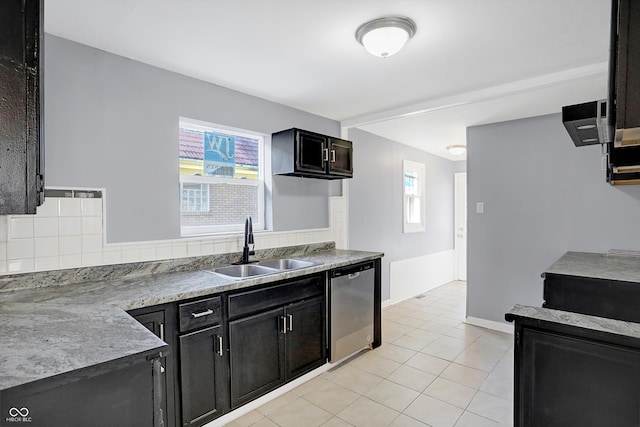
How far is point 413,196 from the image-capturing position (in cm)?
530

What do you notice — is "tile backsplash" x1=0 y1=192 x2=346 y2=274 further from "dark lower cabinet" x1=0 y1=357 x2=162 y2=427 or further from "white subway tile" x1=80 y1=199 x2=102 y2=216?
"dark lower cabinet" x1=0 y1=357 x2=162 y2=427

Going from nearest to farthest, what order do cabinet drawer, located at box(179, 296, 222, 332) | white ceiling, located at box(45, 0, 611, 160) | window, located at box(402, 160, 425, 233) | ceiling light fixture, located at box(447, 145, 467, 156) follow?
white ceiling, located at box(45, 0, 611, 160) → cabinet drawer, located at box(179, 296, 222, 332) → ceiling light fixture, located at box(447, 145, 467, 156) → window, located at box(402, 160, 425, 233)

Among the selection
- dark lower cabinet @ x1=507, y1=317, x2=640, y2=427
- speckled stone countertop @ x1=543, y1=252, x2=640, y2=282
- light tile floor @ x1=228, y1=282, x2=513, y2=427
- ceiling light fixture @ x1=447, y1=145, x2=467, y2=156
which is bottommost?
light tile floor @ x1=228, y1=282, x2=513, y2=427

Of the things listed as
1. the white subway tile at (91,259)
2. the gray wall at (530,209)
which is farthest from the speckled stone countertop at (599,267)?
the white subway tile at (91,259)

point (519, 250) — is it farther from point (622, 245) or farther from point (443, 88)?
point (443, 88)

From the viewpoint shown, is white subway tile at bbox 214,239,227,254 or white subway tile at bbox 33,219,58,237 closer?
white subway tile at bbox 33,219,58,237

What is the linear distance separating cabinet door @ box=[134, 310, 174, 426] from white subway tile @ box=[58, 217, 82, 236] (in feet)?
2.60

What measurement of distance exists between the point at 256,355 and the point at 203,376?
369 millimetres

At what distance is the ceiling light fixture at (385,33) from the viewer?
6.06 ft

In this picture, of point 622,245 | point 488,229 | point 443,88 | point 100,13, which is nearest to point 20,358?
point 100,13

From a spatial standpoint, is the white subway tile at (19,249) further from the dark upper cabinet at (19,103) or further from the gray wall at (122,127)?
the dark upper cabinet at (19,103)

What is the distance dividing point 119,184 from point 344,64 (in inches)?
68.7

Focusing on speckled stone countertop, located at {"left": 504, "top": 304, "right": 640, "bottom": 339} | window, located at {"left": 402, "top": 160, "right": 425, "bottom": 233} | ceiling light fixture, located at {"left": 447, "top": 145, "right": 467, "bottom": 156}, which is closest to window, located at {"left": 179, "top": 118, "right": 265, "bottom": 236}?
speckled stone countertop, located at {"left": 504, "top": 304, "right": 640, "bottom": 339}

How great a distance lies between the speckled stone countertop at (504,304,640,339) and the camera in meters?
1.20
